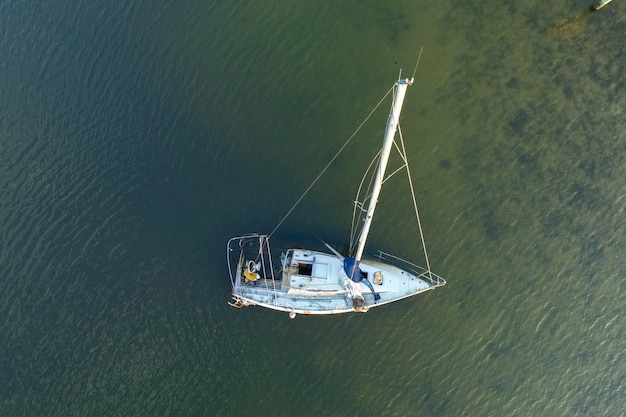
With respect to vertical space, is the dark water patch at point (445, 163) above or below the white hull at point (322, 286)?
above

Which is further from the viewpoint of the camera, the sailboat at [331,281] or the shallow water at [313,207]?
the shallow water at [313,207]

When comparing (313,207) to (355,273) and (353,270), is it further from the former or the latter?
(355,273)

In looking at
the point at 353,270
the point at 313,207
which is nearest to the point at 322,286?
the point at 353,270

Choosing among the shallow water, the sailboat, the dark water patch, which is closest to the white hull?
the sailboat

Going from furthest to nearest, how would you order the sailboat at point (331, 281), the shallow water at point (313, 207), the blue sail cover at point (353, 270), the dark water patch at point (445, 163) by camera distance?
the dark water patch at point (445, 163)
the shallow water at point (313, 207)
the sailboat at point (331, 281)
the blue sail cover at point (353, 270)

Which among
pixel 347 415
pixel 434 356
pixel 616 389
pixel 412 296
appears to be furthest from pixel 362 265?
pixel 616 389

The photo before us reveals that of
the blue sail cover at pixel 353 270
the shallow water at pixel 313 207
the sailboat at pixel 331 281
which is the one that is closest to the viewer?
the blue sail cover at pixel 353 270

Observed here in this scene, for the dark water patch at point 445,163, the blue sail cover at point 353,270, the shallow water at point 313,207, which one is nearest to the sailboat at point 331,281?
the blue sail cover at point 353,270

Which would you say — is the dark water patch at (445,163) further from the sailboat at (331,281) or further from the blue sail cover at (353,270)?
the blue sail cover at (353,270)

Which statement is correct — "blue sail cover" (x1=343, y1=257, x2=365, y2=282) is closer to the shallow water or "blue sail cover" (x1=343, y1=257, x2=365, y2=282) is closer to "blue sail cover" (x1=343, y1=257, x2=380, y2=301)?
"blue sail cover" (x1=343, y1=257, x2=380, y2=301)

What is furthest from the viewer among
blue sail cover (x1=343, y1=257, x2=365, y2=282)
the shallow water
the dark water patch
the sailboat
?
the dark water patch
